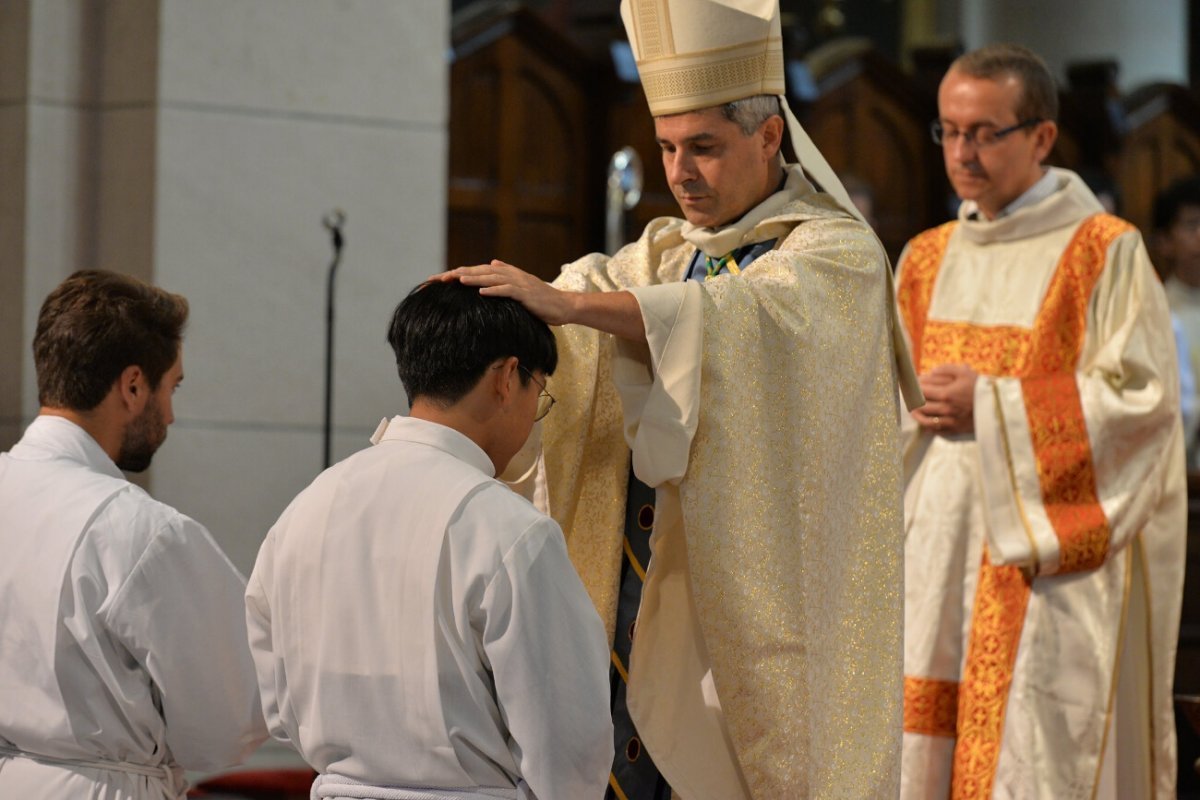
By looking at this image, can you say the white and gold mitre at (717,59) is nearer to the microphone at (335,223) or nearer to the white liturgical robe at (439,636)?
the white liturgical robe at (439,636)

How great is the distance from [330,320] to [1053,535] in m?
2.28

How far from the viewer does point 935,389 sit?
15.0 feet

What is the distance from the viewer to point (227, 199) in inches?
234

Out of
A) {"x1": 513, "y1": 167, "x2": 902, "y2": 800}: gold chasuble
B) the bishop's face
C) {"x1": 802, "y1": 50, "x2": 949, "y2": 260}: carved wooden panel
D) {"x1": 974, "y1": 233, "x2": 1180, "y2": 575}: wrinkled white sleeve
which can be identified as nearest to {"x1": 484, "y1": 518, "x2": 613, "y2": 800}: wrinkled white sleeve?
{"x1": 513, "y1": 167, "x2": 902, "y2": 800}: gold chasuble

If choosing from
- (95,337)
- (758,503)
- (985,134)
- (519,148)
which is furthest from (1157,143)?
(95,337)

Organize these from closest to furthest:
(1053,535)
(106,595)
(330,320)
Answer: (106,595) → (1053,535) → (330,320)

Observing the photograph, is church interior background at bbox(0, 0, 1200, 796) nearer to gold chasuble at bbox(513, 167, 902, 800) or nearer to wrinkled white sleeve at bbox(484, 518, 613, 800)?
gold chasuble at bbox(513, 167, 902, 800)

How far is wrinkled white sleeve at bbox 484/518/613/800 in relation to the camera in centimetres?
245

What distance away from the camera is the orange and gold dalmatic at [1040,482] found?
177 inches

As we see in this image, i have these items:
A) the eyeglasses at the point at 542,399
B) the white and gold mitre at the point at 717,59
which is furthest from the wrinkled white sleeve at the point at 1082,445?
the eyeglasses at the point at 542,399

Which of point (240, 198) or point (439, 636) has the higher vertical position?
point (240, 198)

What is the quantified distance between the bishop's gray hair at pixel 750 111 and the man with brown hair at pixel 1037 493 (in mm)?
1362

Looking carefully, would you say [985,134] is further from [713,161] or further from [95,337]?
[95,337]

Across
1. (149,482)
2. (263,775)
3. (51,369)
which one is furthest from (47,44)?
(51,369)
